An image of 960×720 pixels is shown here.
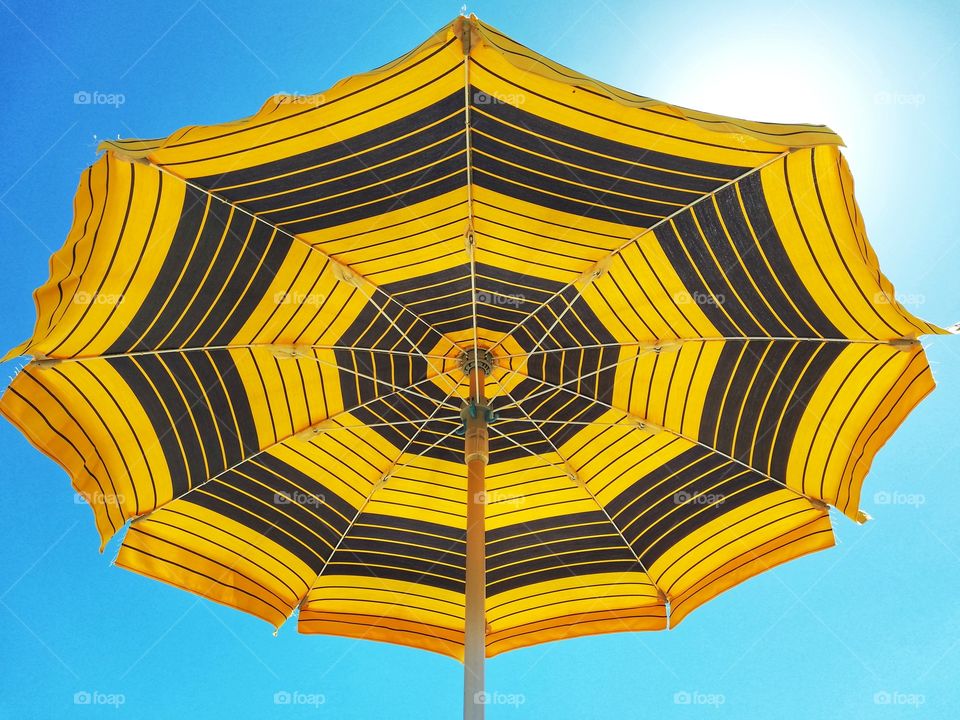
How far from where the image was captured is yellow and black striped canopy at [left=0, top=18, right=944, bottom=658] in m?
4.23

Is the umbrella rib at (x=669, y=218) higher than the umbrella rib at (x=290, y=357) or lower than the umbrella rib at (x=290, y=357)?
higher

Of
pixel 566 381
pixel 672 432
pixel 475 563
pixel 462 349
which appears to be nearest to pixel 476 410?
pixel 462 349

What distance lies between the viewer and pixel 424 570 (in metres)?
6.55

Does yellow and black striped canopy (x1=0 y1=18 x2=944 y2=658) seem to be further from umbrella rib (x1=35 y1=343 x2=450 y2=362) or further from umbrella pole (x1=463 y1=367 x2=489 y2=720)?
umbrella pole (x1=463 y1=367 x2=489 y2=720)

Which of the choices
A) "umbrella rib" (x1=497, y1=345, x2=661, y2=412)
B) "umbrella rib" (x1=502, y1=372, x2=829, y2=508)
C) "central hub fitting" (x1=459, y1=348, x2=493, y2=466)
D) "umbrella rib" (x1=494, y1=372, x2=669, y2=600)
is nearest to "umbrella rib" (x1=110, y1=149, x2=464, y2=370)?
"central hub fitting" (x1=459, y1=348, x2=493, y2=466)

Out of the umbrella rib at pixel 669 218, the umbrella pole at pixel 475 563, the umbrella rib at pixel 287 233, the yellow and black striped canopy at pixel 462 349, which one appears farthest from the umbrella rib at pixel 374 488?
the umbrella rib at pixel 669 218

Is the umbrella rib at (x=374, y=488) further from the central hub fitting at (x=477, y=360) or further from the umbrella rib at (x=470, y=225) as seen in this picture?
the umbrella rib at (x=470, y=225)

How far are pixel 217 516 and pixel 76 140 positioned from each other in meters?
6.23

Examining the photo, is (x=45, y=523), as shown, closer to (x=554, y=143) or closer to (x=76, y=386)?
(x=76, y=386)

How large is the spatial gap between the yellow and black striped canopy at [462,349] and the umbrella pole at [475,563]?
0.73 meters

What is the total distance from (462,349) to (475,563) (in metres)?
2.05

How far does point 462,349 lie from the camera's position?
634 cm

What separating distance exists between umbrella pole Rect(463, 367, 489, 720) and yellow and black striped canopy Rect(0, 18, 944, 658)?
2.38 feet

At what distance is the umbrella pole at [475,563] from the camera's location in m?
4.30
